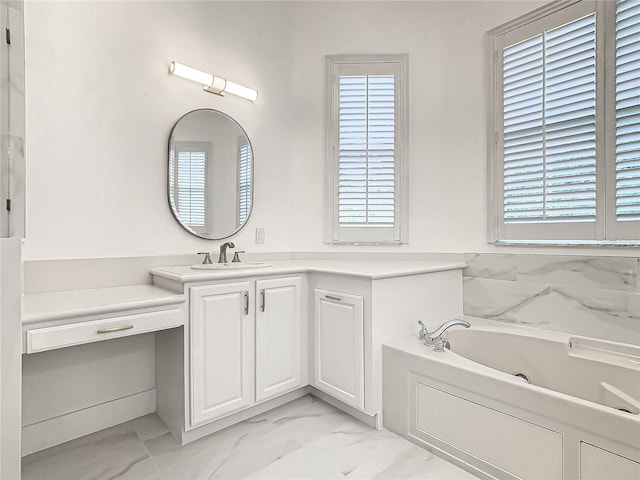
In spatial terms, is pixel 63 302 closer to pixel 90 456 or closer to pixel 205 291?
pixel 205 291

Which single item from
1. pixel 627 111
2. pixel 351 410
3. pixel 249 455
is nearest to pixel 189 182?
pixel 249 455


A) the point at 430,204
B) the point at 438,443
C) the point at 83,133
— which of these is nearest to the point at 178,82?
the point at 83,133

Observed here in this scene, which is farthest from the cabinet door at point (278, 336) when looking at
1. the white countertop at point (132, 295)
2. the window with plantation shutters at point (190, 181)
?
the window with plantation shutters at point (190, 181)

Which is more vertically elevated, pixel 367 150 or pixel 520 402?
pixel 367 150

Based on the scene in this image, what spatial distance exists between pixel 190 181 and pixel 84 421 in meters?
1.46

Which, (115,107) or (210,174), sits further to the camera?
(210,174)

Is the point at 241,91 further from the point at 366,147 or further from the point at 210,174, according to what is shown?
the point at 366,147

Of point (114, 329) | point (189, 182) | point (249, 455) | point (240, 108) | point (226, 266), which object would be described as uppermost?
Result: point (240, 108)

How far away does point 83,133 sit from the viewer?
188 centimetres

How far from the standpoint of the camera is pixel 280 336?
2119 mm

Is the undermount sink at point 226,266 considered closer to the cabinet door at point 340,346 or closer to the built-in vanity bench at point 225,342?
the built-in vanity bench at point 225,342

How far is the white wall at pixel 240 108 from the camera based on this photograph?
1.82m

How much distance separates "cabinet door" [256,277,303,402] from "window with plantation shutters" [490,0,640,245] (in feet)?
4.71

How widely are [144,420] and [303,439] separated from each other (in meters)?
0.93
